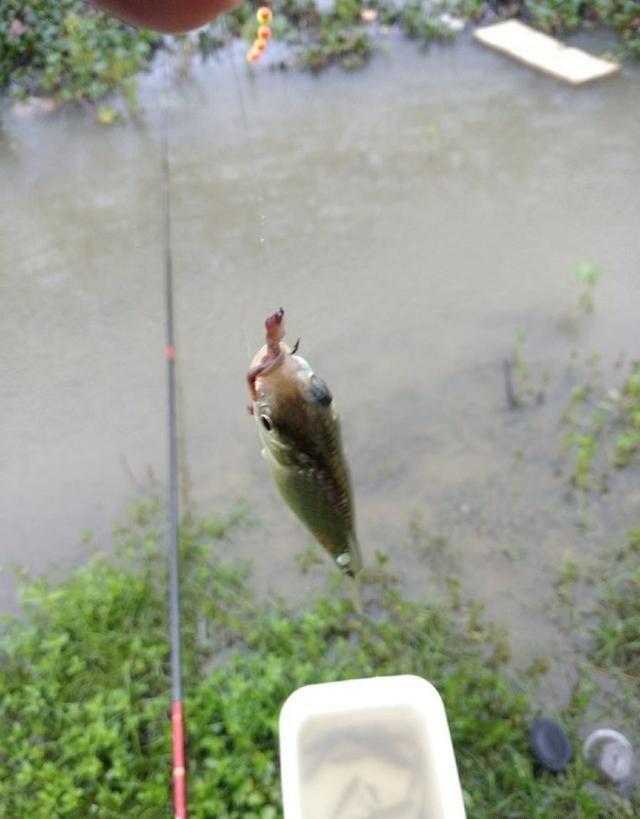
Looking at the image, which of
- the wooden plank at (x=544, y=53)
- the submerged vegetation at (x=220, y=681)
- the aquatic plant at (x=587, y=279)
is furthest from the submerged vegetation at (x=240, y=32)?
the submerged vegetation at (x=220, y=681)

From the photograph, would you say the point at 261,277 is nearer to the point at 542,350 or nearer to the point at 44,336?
the point at 44,336

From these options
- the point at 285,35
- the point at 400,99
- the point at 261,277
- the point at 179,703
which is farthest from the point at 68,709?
the point at 285,35

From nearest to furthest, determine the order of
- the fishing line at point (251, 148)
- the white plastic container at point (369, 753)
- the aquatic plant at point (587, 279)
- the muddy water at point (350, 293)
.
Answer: the white plastic container at point (369, 753)
the muddy water at point (350, 293)
the aquatic plant at point (587, 279)
the fishing line at point (251, 148)

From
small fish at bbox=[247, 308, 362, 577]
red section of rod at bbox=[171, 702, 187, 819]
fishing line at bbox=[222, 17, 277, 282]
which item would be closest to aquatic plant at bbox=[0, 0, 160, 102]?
fishing line at bbox=[222, 17, 277, 282]

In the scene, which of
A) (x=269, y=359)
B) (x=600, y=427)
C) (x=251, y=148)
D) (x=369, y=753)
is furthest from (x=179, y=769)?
(x=251, y=148)

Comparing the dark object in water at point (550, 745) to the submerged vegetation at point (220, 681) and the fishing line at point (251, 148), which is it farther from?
the fishing line at point (251, 148)

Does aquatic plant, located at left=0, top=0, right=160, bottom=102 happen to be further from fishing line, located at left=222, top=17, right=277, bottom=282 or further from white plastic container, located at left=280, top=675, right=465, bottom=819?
white plastic container, located at left=280, top=675, right=465, bottom=819

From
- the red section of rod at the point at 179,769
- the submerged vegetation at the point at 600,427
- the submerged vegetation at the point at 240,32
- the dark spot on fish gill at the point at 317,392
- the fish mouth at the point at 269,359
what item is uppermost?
the fish mouth at the point at 269,359
